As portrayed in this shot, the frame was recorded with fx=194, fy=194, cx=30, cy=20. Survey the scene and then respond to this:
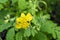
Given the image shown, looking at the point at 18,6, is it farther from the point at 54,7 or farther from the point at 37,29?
the point at 54,7

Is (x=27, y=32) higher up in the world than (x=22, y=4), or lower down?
lower down

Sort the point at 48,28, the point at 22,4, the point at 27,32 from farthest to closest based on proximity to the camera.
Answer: the point at 48,28, the point at 22,4, the point at 27,32

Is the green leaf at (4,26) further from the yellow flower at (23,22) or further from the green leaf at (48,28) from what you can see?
the green leaf at (48,28)

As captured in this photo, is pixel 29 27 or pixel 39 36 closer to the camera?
pixel 29 27

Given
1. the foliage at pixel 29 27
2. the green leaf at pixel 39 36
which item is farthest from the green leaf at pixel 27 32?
the green leaf at pixel 39 36

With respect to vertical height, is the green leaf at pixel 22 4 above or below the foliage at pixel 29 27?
above

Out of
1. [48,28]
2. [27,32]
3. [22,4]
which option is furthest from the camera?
[48,28]

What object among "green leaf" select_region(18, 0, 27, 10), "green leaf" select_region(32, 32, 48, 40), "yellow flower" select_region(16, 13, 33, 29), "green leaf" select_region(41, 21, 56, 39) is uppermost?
"green leaf" select_region(18, 0, 27, 10)

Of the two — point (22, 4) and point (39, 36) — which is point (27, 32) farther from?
point (22, 4)

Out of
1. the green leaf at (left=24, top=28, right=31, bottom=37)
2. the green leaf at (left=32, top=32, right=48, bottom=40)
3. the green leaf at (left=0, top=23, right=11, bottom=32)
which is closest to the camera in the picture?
the green leaf at (left=24, top=28, right=31, bottom=37)

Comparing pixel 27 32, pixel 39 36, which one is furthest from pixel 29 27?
pixel 39 36

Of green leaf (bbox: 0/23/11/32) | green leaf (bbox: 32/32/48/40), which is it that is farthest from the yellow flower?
green leaf (bbox: 32/32/48/40)

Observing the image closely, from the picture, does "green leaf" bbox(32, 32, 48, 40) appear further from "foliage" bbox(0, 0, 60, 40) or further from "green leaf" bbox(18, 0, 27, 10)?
"green leaf" bbox(18, 0, 27, 10)

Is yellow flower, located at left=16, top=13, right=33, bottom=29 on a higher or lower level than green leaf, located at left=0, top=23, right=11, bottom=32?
higher
